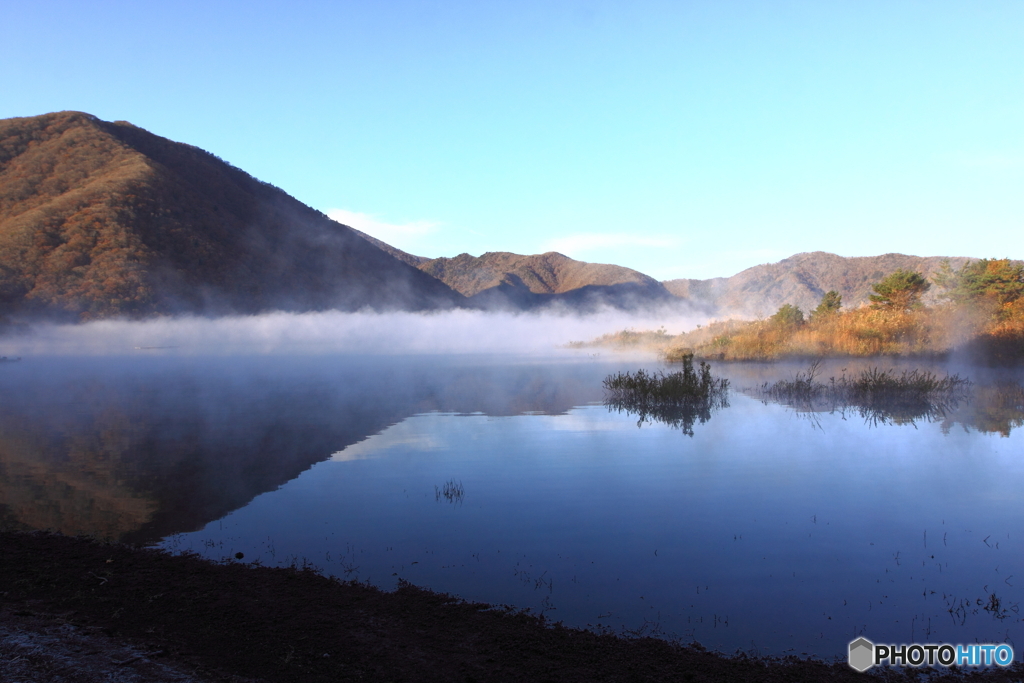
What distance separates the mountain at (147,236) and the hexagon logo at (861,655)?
56478mm

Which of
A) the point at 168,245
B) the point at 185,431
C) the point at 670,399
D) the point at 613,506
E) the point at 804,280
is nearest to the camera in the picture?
the point at 613,506

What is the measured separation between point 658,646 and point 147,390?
2496cm

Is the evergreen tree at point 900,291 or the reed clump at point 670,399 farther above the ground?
the evergreen tree at point 900,291

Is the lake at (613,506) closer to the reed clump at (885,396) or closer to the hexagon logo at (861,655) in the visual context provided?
the hexagon logo at (861,655)

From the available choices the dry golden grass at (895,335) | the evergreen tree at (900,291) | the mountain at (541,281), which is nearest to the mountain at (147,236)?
the dry golden grass at (895,335)

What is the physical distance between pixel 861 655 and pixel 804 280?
429ft

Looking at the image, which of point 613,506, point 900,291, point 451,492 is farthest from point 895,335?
point 451,492

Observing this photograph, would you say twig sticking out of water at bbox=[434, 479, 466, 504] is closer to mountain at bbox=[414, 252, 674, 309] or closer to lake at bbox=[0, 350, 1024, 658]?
lake at bbox=[0, 350, 1024, 658]

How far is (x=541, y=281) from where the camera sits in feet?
520

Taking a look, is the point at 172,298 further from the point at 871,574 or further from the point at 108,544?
the point at 871,574

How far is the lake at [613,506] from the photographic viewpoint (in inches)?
188

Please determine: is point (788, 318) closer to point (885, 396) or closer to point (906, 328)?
point (906, 328)

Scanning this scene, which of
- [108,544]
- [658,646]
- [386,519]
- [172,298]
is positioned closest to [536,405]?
[386,519]

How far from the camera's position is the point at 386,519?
7.06m
